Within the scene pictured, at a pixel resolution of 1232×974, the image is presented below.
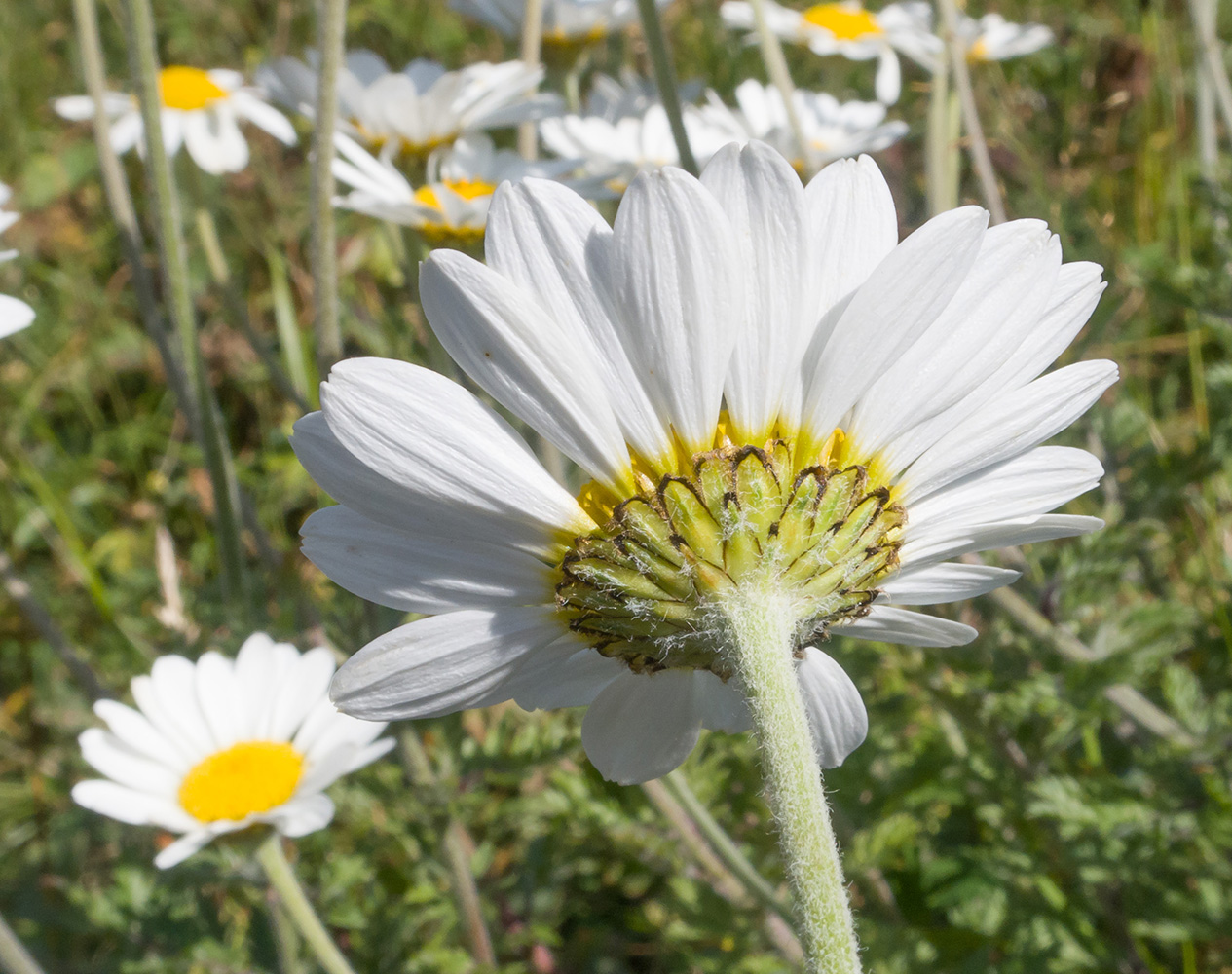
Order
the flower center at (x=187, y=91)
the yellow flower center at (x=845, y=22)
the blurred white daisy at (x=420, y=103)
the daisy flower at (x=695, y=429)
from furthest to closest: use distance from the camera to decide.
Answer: the yellow flower center at (x=845, y=22)
the flower center at (x=187, y=91)
the blurred white daisy at (x=420, y=103)
the daisy flower at (x=695, y=429)

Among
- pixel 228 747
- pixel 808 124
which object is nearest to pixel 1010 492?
pixel 228 747

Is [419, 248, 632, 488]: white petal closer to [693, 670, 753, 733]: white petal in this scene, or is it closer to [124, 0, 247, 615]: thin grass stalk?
[693, 670, 753, 733]: white petal

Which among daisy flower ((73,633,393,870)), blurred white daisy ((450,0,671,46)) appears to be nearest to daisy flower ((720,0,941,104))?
blurred white daisy ((450,0,671,46))

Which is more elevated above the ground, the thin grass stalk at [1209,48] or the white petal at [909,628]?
the thin grass stalk at [1209,48]

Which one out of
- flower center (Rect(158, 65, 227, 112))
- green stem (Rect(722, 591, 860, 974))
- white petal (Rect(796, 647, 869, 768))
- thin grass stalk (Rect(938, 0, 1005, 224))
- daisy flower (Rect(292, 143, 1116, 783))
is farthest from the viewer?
flower center (Rect(158, 65, 227, 112))

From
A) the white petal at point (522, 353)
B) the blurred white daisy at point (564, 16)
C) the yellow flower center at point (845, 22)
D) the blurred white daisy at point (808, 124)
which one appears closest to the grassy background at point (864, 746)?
the yellow flower center at point (845, 22)

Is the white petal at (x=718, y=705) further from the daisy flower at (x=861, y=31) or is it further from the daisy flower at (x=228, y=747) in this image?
the daisy flower at (x=861, y=31)

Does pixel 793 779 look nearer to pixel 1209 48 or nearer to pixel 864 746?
pixel 864 746
